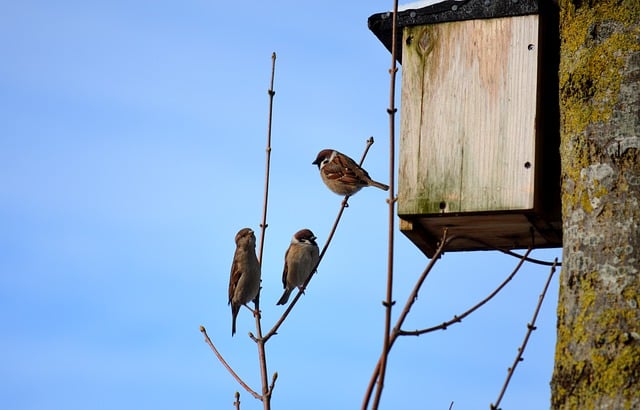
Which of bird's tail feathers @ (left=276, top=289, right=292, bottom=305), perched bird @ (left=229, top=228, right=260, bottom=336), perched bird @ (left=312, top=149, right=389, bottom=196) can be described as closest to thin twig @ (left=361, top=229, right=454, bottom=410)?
perched bird @ (left=229, top=228, right=260, bottom=336)

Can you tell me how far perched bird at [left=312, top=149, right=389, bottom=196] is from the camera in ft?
22.7

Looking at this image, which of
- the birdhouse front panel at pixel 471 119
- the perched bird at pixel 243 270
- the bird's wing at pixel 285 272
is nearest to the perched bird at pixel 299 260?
the bird's wing at pixel 285 272

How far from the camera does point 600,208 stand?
294 centimetres

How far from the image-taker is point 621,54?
10.2ft

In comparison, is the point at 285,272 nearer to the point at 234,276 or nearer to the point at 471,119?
the point at 234,276

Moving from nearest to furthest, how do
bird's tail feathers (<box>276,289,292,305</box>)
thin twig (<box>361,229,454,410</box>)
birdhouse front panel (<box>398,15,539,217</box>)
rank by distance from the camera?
thin twig (<box>361,229,454,410</box>) → birdhouse front panel (<box>398,15,539,217</box>) → bird's tail feathers (<box>276,289,292,305</box>)

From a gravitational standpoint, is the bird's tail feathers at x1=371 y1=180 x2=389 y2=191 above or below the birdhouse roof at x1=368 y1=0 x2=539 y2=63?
below

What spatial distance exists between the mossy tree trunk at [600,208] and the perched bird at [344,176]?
354 centimetres

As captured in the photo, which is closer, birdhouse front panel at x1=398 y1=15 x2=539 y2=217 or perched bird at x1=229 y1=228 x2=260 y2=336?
birdhouse front panel at x1=398 y1=15 x2=539 y2=217

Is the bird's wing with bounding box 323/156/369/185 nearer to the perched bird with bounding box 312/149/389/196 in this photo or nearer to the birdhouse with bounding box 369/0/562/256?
the perched bird with bounding box 312/149/389/196

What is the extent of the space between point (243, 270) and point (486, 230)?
2397 millimetres

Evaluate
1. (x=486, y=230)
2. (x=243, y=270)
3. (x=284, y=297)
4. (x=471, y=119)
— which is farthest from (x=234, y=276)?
(x=471, y=119)

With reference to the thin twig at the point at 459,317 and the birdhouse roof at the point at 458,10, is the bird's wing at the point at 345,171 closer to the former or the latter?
the birdhouse roof at the point at 458,10

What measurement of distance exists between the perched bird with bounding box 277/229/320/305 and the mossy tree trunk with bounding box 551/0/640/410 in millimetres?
3803
